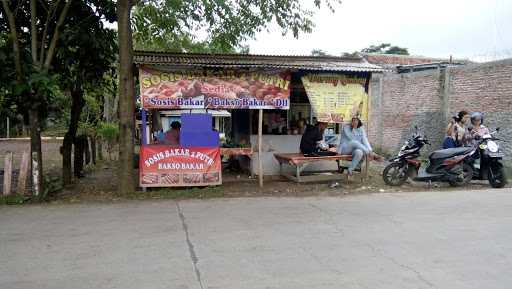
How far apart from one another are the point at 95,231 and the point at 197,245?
164 centimetres

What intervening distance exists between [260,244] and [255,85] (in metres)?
4.92

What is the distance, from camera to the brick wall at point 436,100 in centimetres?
1364

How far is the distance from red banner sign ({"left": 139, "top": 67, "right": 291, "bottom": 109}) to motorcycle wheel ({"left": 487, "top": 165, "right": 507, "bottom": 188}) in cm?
466

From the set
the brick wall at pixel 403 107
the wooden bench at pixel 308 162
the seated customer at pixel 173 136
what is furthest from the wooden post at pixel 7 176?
the brick wall at pixel 403 107

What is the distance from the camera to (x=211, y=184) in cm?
1005

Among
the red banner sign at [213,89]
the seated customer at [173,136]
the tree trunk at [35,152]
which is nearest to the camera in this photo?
the tree trunk at [35,152]

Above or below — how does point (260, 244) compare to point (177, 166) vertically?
below

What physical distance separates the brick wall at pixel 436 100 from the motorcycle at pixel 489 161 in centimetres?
339

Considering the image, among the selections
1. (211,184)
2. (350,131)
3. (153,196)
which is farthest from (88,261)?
(350,131)

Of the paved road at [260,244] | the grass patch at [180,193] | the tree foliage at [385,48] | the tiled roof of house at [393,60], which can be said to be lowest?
the paved road at [260,244]

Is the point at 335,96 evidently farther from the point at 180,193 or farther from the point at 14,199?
the point at 14,199

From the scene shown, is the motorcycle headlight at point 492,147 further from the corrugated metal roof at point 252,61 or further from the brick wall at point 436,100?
the brick wall at point 436,100

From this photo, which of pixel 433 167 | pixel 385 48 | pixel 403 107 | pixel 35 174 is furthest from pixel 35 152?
pixel 385 48

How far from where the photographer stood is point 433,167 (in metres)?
10.7
